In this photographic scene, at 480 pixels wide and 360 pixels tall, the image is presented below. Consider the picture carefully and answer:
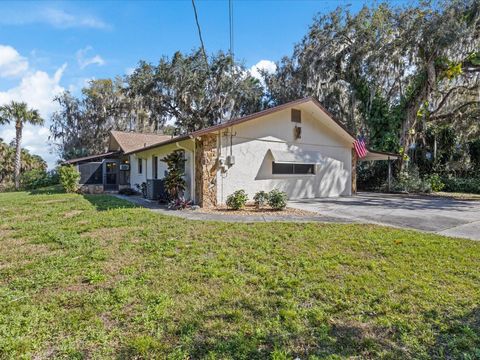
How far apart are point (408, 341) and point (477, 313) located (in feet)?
3.66

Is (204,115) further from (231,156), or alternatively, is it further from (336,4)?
A: (231,156)

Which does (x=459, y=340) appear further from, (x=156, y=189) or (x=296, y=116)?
(x=156, y=189)

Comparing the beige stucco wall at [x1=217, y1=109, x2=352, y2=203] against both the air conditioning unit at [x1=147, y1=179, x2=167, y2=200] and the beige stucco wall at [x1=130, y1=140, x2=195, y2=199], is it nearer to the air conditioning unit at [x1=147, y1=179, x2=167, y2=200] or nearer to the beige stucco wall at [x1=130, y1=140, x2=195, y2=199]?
the beige stucco wall at [x1=130, y1=140, x2=195, y2=199]

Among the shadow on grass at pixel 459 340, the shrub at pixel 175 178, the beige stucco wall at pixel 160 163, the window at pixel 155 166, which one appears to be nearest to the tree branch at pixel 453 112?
the beige stucco wall at pixel 160 163

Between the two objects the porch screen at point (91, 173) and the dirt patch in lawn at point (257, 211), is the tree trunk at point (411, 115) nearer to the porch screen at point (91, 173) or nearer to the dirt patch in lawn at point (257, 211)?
the dirt patch in lawn at point (257, 211)

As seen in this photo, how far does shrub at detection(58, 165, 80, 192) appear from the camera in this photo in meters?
16.7

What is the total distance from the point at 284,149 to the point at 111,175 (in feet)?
41.5

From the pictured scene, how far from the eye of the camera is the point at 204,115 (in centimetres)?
2553

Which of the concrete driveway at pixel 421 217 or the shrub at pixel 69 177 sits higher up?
the shrub at pixel 69 177

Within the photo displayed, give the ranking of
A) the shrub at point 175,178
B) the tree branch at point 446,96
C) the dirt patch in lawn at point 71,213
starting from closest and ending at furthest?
the dirt patch in lawn at point 71,213, the shrub at point 175,178, the tree branch at point 446,96

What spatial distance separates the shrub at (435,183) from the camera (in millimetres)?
17516

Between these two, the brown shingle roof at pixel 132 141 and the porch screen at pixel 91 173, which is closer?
the porch screen at pixel 91 173

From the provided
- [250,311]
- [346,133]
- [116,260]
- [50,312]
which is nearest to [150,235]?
[116,260]

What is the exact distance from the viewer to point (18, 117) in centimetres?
2186
